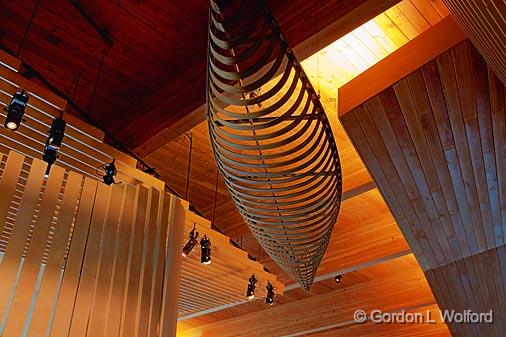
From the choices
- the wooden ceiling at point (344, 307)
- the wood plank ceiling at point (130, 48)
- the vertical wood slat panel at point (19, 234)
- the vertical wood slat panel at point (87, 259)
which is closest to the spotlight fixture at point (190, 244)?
the vertical wood slat panel at point (87, 259)

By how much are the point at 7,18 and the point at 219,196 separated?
11.9 feet

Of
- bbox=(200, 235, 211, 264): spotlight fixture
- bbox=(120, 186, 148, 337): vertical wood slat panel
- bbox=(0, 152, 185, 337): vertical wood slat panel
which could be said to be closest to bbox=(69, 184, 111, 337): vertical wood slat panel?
bbox=(0, 152, 185, 337): vertical wood slat panel

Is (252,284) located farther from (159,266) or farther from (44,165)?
(44,165)

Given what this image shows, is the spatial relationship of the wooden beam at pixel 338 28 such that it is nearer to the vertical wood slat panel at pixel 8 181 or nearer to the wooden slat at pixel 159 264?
the wooden slat at pixel 159 264

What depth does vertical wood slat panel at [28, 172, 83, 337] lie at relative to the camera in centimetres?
336

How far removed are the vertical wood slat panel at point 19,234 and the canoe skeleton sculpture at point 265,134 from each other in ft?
5.66

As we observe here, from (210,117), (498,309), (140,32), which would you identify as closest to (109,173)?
(140,32)

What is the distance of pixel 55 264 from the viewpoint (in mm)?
3605

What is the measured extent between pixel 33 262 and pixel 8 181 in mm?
634

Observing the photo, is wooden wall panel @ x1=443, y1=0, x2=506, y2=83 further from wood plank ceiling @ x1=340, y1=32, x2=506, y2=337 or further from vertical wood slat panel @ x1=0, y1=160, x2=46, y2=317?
vertical wood slat panel @ x1=0, y1=160, x2=46, y2=317

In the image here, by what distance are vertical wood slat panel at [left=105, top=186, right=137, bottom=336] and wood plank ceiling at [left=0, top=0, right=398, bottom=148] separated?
2.59 feet

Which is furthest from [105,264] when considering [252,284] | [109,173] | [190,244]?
[252,284]

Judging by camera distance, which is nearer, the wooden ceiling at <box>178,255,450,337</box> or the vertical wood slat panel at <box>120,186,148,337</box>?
the vertical wood slat panel at <box>120,186,148,337</box>

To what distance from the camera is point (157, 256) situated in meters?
4.36
